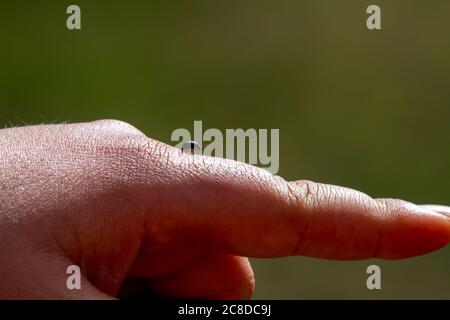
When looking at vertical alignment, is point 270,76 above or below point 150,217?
above

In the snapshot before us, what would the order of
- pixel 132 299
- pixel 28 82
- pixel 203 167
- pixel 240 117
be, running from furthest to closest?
1. pixel 28 82
2. pixel 240 117
3. pixel 132 299
4. pixel 203 167

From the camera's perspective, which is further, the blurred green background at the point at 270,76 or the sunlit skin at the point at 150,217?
the blurred green background at the point at 270,76

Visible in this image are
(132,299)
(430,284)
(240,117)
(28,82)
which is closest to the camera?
(132,299)

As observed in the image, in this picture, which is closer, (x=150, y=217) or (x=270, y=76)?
(x=150, y=217)

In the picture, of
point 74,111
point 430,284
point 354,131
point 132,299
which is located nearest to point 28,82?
point 74,111

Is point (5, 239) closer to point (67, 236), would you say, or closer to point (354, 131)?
point (67, 236)
